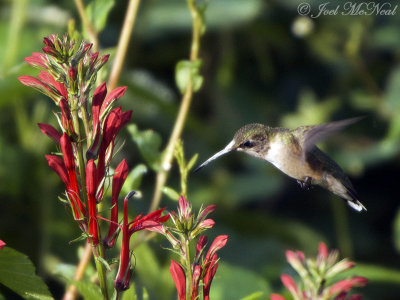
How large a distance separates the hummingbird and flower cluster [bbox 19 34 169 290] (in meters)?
0.58

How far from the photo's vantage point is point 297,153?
170 centimetres

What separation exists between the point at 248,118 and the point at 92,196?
2753 millimetres

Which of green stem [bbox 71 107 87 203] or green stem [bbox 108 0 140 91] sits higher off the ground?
green stem [bbox 108 0 140 91]

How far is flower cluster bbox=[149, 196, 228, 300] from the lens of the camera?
0.96 m

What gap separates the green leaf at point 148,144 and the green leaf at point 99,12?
0.23 metres

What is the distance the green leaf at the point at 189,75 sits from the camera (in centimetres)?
156

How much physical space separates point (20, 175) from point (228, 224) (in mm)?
981

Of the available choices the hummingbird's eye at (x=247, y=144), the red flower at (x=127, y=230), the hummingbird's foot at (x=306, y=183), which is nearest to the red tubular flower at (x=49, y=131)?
the red flower at (x=127, y=230)

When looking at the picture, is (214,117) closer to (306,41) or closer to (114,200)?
(306,41)

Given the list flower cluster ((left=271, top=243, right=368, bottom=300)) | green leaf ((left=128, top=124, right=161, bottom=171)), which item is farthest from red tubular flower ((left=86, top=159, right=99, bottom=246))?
green leaf ((left=128, top=124, right=161, bottom=171))

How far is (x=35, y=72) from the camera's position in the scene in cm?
171

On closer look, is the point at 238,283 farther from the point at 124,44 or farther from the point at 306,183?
the point at 124,44

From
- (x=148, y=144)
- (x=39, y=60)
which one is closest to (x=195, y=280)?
(x=39, y=60)

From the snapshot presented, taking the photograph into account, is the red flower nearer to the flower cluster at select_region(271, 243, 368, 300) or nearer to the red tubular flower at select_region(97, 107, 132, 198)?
the red tubular flower at select_region(97, 107, 132, 198)
